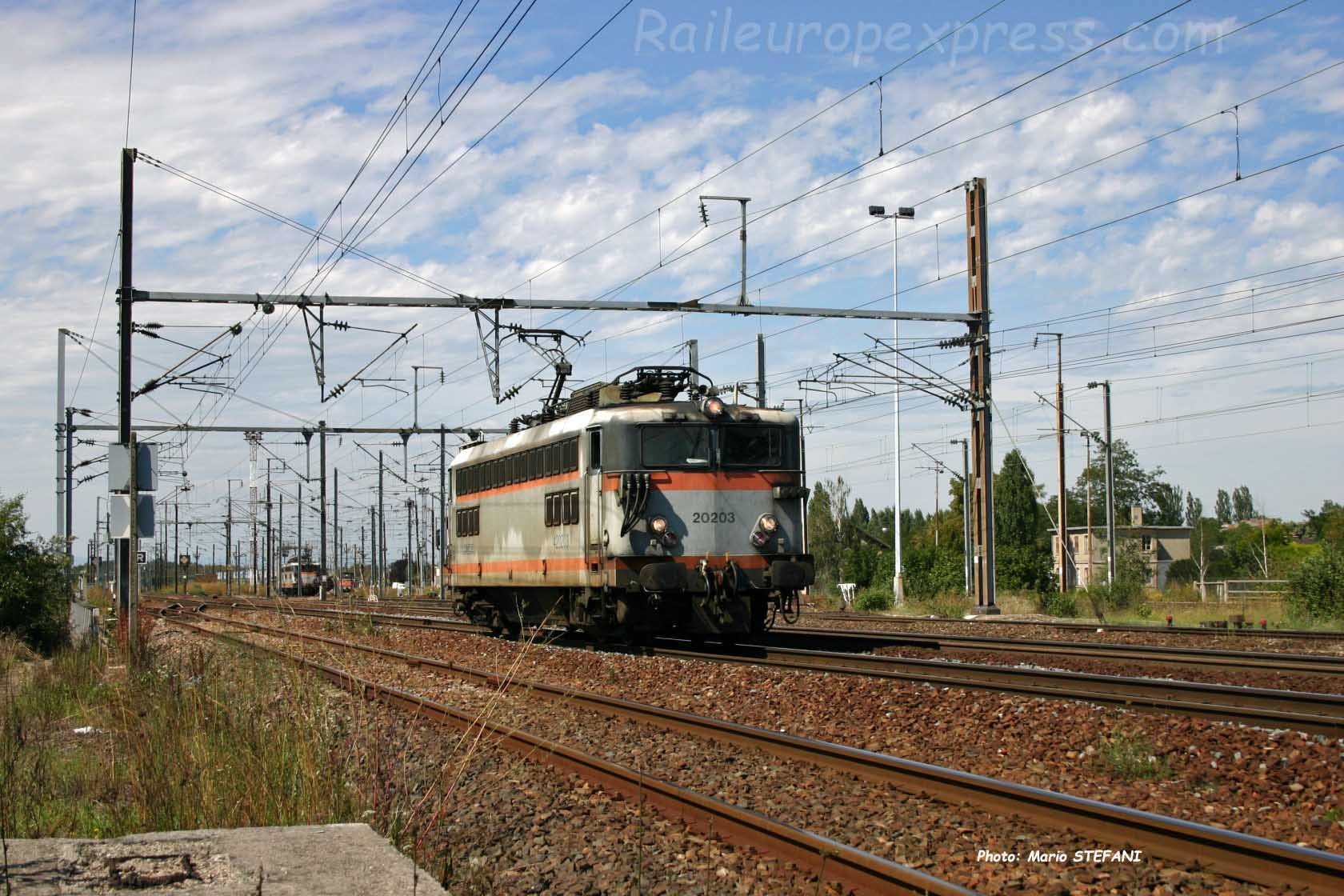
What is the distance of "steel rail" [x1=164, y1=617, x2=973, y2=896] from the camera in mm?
5859

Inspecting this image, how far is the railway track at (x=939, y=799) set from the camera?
229 inches

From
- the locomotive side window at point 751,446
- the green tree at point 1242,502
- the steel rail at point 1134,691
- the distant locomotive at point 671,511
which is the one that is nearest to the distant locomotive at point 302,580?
the distant locomotive at point 671,511

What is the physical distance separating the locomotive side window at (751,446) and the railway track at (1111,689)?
2.71 metres

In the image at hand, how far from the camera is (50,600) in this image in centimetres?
2533

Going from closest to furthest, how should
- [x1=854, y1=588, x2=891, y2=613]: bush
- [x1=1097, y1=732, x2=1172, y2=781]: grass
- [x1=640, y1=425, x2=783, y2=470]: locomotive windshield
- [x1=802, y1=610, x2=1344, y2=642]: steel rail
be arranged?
1. [x1=1097, y1=732, x2=1172, y2=781]: grass
2. [x1=640, y1=425, x2=783, y2=470]: locomotive windshield
3. [x1=802, y1=610, x2=1344, y2=642]: steel rail
4. [x1=854, y1=588, x2=891, y2=613]: bush

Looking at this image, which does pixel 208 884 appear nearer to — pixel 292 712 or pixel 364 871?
pixel 364 871

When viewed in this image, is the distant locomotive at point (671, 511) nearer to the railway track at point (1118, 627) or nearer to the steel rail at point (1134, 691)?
the steel rail at point (1134, 691)

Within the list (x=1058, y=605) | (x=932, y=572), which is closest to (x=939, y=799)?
(x=1058, y=605)

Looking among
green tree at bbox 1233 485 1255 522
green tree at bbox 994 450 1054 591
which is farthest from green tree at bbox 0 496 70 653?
green tree at bbox 1233 485 1255 522

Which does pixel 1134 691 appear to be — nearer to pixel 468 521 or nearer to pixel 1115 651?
pixel 1115 651

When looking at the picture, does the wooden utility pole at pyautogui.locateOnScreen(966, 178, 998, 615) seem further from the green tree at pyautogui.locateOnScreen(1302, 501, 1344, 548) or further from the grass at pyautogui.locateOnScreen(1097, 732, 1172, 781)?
the green tree at pyautogui.locateOnScreen(1302, 501, 1344, 548)

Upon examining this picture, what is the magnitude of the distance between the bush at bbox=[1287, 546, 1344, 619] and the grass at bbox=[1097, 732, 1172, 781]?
54.1 ft

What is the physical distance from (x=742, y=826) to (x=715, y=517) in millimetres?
10444

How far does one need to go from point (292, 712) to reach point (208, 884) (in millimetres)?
3675
